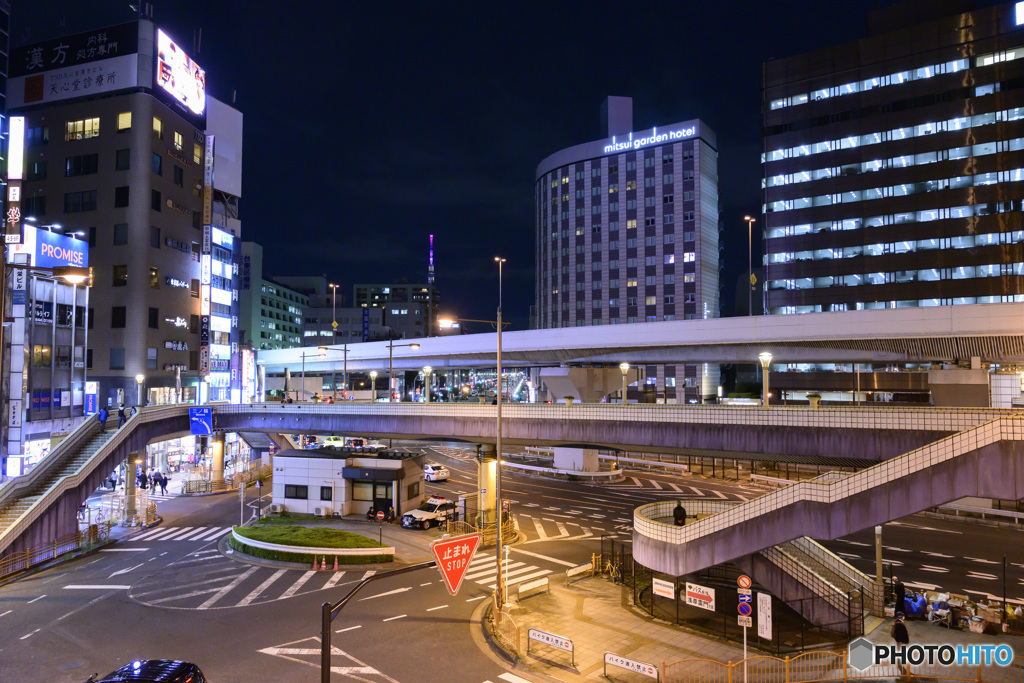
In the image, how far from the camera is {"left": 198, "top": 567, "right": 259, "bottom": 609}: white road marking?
23.5m

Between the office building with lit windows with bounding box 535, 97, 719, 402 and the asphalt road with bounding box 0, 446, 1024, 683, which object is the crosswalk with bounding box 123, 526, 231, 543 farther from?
the office building with lit windows with bounding box 535, 97, 719, 402

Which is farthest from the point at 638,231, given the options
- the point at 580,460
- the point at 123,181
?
the point at 123,181

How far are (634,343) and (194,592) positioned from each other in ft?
116

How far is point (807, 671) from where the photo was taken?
58.1 ft

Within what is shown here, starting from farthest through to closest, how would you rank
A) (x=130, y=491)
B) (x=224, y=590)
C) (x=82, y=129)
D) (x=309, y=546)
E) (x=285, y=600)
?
(x=82, y=129) → (x=130, y=491) → (x=309, y=546) → (x=224, y=590) → (x=285, y=600)

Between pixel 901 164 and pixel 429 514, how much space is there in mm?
82660

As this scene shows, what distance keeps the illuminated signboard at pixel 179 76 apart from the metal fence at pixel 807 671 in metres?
71.2

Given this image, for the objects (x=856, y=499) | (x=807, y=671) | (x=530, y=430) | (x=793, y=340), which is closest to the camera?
(x=807, y=671)

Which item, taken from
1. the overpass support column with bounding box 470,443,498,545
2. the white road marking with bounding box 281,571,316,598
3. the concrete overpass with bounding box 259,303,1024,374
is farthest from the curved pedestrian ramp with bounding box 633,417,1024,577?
the concrete overpass with bounding box 259,303,1024,374

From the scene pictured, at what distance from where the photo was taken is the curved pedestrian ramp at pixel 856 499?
58.0ft

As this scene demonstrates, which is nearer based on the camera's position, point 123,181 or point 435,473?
point 435,473

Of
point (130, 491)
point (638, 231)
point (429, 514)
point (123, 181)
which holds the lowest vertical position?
point (429, 514)

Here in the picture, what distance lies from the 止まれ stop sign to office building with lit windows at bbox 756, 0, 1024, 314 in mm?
84388

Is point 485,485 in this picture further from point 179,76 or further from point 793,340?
point 179,76
